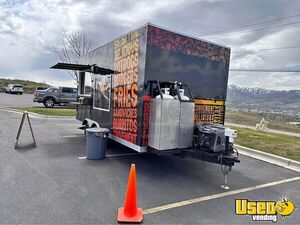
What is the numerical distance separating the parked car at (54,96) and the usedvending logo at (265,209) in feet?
58.8

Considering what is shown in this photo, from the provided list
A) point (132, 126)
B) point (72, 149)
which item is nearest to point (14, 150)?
point (72, 149)

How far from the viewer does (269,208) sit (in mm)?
4031

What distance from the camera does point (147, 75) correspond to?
4.82 meters

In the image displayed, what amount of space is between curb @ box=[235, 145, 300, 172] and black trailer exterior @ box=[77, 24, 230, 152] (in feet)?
7.63

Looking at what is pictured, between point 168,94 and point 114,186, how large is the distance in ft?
6.96

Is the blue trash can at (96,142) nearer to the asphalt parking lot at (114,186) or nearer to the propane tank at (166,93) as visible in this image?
the asphalt parking lot at (114,186)

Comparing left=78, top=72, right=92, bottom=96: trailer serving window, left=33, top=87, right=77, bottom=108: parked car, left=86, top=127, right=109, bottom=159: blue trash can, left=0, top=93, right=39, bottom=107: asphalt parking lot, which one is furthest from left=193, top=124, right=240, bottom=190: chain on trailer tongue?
left=0, top=93, right=39, bottom=107: asphalt parking lot

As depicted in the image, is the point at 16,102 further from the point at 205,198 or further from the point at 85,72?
the point at 205,198

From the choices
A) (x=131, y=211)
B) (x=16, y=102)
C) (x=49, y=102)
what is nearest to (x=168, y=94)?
(x=131, y=211)

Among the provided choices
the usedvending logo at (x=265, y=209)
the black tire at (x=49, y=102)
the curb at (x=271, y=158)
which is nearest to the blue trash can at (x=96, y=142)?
the usedvending logo at (x=265, y=209)

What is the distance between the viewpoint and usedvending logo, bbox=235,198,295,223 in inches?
147

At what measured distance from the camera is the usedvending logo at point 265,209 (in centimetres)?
374

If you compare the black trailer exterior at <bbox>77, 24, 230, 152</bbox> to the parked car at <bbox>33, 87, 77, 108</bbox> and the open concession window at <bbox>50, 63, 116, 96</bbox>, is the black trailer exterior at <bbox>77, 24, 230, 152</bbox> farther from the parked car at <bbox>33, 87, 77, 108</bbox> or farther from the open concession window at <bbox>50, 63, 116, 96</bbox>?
the parked car at <bbox>33, 87, 77, 108</bbox>

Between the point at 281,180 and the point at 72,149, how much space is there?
571 cm
